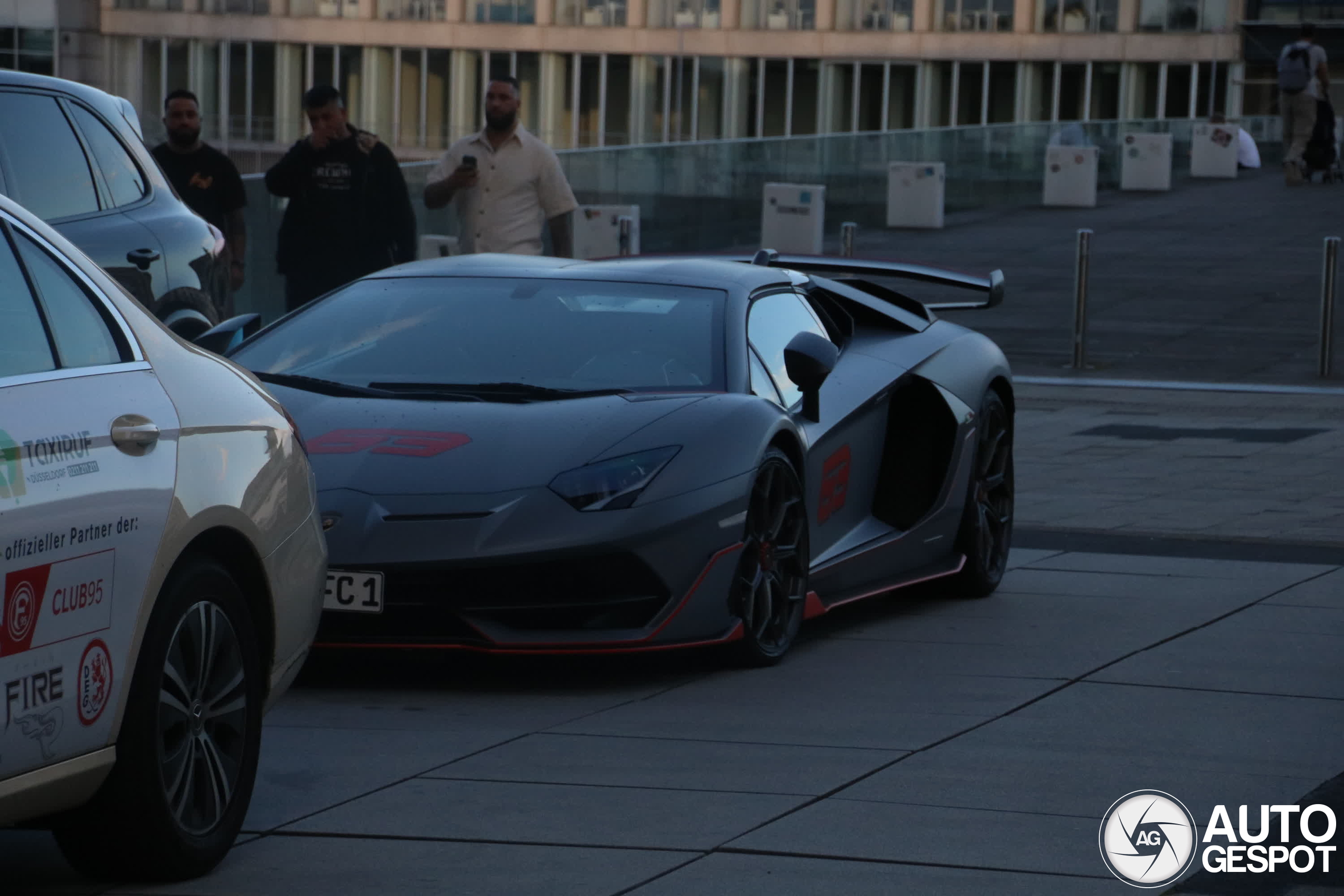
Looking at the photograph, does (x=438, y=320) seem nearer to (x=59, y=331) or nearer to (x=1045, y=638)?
(x=1045, y=638)

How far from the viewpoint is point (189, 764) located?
4688 millimetres

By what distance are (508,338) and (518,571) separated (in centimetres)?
122

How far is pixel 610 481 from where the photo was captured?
22.4 ft

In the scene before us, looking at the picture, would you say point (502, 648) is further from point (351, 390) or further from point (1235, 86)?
point (1235, 86)

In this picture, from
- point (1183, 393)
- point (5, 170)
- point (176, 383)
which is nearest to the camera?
point (176, 383)

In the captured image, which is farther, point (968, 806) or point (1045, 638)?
point (1045, 638)

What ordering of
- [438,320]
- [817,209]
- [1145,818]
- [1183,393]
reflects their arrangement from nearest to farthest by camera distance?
[1145,818] → [438,320] → [1183,393] → [817,209]

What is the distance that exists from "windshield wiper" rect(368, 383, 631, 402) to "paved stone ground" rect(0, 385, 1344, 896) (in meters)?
0.83

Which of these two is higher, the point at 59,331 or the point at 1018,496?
the point at 59,331

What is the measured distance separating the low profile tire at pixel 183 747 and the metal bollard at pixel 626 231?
1684 centimetres

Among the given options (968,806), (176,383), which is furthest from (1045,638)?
(176,383)

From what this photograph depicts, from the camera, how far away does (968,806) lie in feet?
17.9

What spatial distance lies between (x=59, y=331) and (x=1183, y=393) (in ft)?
46.1

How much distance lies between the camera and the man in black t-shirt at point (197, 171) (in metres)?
13.2
